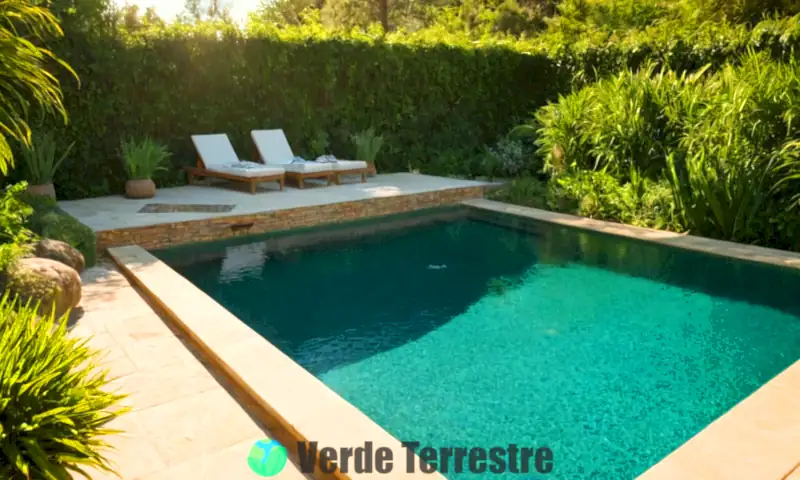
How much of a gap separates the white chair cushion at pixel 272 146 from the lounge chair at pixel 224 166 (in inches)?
16.1

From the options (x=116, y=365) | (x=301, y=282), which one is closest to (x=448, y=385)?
(x=116, y=365)

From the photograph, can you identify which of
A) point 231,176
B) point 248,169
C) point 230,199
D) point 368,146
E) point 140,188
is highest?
point 368,146

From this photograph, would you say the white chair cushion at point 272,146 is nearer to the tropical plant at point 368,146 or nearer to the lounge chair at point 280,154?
the lounge chair at point 280,154

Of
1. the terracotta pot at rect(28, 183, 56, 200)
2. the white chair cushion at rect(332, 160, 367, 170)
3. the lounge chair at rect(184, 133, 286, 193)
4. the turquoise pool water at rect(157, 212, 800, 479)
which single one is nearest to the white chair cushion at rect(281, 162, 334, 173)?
the white chair cushion at rect(332, 160, 367, 170)

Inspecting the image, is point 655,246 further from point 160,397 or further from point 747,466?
point 160,397

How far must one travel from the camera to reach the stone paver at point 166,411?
2.89m

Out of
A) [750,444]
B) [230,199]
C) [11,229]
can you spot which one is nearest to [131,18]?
[230,199]

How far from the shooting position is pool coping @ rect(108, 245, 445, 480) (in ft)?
10.1

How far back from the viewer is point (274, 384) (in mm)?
3637

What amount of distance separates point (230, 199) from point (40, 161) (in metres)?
2.54

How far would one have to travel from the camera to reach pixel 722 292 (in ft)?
20.3

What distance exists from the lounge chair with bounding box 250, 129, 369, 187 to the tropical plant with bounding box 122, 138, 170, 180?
1.74m

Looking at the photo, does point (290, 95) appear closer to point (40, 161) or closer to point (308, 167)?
point (308, 167)

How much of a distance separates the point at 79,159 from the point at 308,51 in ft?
14.9
